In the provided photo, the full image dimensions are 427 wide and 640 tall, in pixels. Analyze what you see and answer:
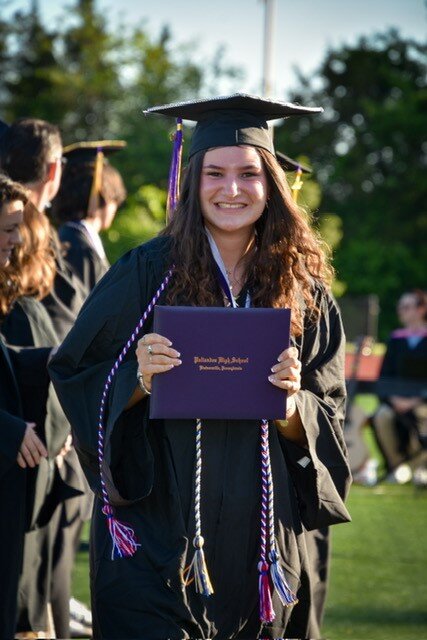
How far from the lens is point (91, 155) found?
20.0 feet

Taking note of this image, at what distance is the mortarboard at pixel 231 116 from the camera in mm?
3416

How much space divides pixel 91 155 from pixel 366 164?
137ft

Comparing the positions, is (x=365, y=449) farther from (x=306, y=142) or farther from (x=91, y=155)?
(x=306, y=142)

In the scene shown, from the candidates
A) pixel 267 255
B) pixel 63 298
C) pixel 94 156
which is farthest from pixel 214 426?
pixel 94 156

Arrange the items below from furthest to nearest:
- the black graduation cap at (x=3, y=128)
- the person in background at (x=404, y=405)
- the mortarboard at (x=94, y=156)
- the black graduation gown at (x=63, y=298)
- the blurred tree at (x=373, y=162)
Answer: the blurred tree at (x=373, y=162) < the person in background at (x=404, y=405) < the mortarboard at (x=94, y=156) < the black graduation cap at (x=3, y=128) < the black graduation gown at (x=63, y=298)

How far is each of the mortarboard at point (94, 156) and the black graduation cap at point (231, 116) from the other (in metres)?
2.52

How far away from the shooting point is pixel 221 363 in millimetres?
3053

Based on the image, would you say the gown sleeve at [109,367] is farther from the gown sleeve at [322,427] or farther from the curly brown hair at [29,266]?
the curly brown hair at [29,266]

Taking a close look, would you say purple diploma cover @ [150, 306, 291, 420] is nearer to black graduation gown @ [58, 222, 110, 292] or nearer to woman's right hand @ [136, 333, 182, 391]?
woman's right hand @ [136, 333, 182, 391]

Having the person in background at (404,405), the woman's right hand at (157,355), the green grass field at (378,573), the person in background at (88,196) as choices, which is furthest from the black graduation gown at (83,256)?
the person in background at (404,405)

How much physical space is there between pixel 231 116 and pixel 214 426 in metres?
0.97

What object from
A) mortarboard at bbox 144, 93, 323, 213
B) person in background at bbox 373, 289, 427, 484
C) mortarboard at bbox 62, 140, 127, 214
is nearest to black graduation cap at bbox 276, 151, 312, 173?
mortarboard at bbox 144, 93, 323, 213

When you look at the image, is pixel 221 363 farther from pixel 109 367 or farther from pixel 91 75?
pixel 91 75

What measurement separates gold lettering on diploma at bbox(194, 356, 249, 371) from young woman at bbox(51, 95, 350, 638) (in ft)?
0.22
